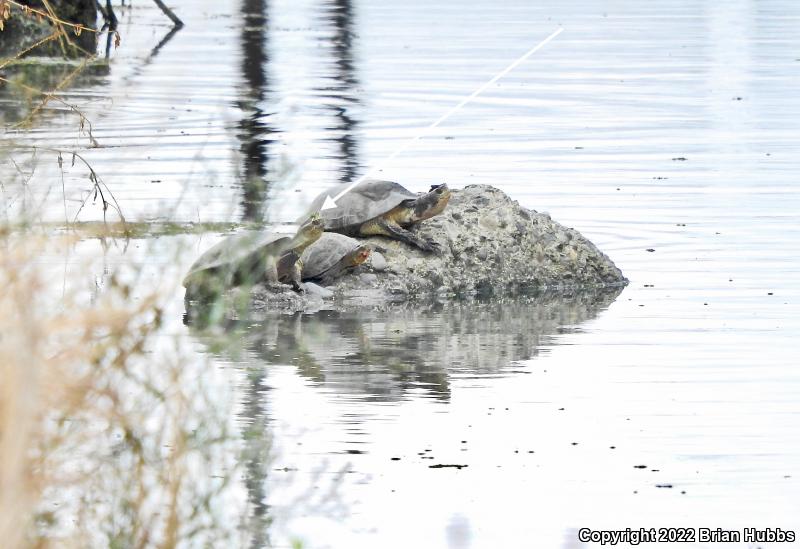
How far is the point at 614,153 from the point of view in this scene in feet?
61.0

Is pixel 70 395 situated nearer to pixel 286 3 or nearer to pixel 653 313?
pixel 653 313

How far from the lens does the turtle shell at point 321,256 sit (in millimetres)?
11617

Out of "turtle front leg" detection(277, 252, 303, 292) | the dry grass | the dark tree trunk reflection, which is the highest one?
the dry grass

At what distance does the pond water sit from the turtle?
0.44 meters

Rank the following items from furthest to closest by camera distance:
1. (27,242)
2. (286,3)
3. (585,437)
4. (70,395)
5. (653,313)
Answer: (286,3)
(653,313)
(585,437)
(27,242)
(70,395)

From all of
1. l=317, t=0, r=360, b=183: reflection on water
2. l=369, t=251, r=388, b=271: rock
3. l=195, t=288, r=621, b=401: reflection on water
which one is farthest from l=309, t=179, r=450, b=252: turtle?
l=317, t=0, r=360, b=183: reflection on water

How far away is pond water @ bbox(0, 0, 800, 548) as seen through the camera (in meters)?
7.01

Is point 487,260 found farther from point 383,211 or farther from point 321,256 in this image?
point 321,256

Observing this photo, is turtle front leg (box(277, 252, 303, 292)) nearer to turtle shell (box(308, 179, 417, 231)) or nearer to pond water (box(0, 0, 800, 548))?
pond water (box(0, 0, 800, 548))

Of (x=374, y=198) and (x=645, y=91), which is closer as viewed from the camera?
(x=374, y=198)

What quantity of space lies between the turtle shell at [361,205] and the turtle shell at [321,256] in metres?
0.45

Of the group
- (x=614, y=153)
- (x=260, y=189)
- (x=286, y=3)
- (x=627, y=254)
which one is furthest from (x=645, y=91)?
(x=286, y=3)

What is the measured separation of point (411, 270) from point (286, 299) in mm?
945

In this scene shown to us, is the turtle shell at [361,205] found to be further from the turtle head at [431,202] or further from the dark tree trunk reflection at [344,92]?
the dark tree trunk reflection at [344,92]
